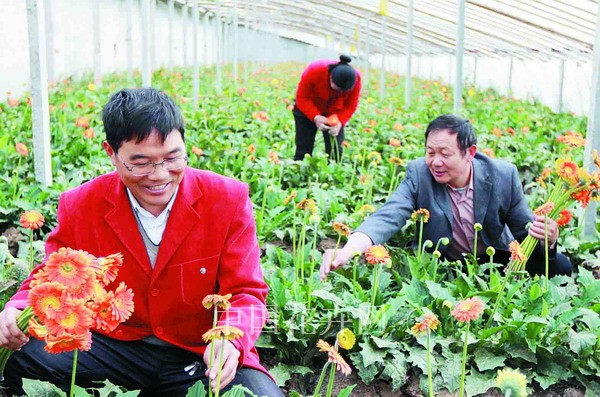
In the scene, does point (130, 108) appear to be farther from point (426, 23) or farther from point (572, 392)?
point (426, 23)

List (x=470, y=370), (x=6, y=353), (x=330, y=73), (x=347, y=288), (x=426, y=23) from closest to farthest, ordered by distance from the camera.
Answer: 1. (x=6, y=353)
2. (x=470, y=370)
3. (x=347, y=288)
4. (x=330, y=73)
5. (x=426, y=23)

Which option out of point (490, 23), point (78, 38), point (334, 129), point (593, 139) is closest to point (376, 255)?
point (593, 139)

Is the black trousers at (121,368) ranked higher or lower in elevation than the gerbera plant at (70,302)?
lower

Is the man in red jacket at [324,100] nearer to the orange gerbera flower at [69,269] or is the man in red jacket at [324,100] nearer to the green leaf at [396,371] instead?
the green leaf at [396,371]

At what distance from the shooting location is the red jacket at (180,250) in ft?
7.40

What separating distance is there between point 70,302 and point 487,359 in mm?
1716

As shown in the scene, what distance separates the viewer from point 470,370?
2.73 meters

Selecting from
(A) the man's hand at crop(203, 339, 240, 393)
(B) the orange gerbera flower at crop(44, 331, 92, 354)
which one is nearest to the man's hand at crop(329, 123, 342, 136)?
(A) the man's hand at crop(203, 339, 240, 393)

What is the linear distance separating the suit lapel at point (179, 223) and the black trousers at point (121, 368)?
0.27 metres

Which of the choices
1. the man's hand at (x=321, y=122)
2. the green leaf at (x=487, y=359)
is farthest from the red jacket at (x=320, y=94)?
the green leaf at (x=487, y=359)

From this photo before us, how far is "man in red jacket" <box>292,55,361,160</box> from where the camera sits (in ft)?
19.0

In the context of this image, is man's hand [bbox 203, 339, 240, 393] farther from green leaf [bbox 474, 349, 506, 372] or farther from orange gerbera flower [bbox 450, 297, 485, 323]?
green leaf [bbox 474, 349, 506, 372]

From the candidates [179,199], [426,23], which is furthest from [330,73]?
[426,23]

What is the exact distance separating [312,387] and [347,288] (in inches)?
23.4
